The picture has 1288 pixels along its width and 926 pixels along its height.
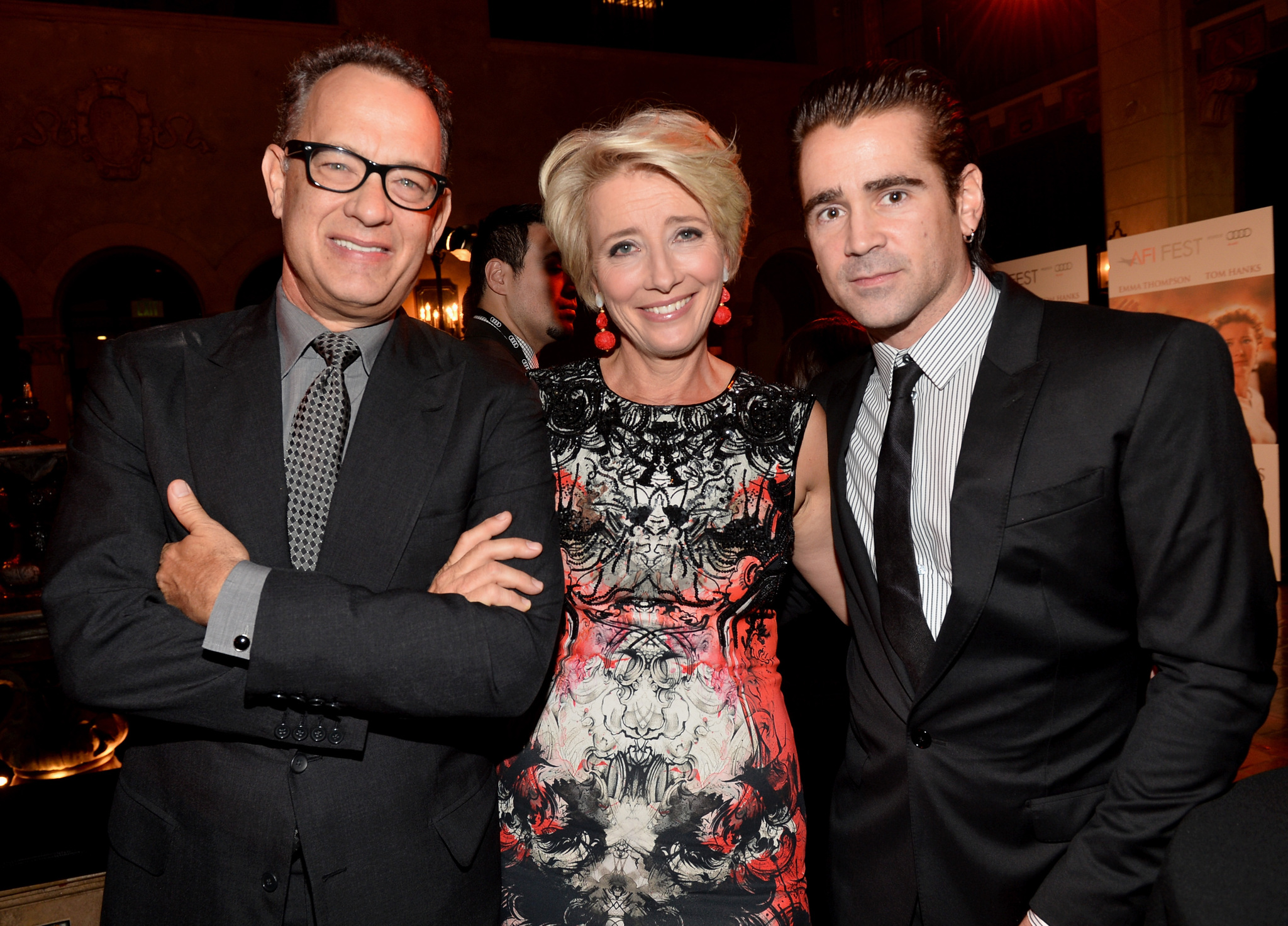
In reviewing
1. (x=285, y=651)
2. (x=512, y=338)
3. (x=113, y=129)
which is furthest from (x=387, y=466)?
(x=113, y=129)

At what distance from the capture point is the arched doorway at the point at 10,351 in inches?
362

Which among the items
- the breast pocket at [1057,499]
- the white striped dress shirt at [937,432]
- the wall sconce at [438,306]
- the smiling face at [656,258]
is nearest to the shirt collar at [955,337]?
the white striped dress shirt at [937,432]

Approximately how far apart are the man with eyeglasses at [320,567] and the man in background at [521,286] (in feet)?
8.09

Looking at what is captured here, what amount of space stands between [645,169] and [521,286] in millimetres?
2335

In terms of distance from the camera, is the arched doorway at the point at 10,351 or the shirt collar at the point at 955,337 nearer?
the shirt collar at the point at 955,337

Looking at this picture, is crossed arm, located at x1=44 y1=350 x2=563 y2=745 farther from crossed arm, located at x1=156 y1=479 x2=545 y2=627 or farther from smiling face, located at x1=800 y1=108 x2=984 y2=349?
smiling face, located at x1=800 y1=108 x2=984 y2=349

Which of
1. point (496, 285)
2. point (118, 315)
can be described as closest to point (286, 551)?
point (496, 285)

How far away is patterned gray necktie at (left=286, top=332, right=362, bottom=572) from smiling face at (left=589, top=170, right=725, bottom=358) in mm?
649

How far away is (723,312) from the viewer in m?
2.00

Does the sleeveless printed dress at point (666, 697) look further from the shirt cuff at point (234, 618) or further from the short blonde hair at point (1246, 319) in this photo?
the short blonde hair at point (1246, 319)

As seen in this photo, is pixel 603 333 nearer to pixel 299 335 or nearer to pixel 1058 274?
pixel 299 335

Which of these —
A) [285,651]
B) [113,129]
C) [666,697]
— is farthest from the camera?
[113,129]

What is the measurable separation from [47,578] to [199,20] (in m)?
9.61

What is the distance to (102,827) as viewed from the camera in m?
1.89
